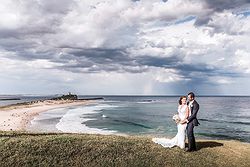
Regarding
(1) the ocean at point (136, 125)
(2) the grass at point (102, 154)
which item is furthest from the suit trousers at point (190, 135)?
(1) the ocean at point (136, 125)

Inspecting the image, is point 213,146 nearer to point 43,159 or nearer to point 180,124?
point 180,124

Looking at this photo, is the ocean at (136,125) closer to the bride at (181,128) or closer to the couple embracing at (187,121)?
the bride at (181,128)

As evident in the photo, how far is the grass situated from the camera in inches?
761

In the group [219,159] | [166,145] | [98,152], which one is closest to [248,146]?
[219,159]

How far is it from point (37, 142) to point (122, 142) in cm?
504

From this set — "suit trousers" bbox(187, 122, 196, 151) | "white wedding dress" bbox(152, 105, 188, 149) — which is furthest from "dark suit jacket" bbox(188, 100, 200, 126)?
"white wedding dress" bbox(152, 105, 188, 149)

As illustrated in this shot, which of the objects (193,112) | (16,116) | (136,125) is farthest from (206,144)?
(16,116)

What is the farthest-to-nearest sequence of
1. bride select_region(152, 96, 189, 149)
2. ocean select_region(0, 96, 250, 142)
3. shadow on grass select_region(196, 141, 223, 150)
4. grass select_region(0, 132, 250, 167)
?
ocean select_region(0, 96, 250, 142), shadow on grass select_region(196, 141, 223, 150), bride select_region(152, 96, 189, 149), grass select_region(0, 132, 250, 167)

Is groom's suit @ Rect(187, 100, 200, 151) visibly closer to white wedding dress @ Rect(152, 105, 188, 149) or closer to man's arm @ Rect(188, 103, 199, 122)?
man's arm @ Rect(188, 103, 199, 122)

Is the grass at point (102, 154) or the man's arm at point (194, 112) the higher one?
the man's arm at point (194, 112)

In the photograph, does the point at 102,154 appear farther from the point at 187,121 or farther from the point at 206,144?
the point at 206,144

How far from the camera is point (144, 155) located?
20688mm

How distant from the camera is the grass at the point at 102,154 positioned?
1933 centimetres

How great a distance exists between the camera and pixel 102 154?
2039 cm
